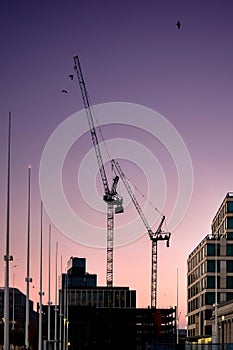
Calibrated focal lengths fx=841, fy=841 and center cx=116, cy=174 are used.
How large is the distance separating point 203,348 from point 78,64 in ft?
363

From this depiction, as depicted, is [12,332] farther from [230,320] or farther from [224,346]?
[224,346]

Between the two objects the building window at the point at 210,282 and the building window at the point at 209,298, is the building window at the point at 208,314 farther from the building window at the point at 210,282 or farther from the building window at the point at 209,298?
the building window at the point at 210,282

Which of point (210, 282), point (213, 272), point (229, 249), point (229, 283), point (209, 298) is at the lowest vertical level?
point (209, 298)

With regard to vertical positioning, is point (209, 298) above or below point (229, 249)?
below

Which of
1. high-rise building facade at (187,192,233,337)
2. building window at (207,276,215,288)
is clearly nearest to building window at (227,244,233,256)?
high-rise building facade at (187,192,233,337)

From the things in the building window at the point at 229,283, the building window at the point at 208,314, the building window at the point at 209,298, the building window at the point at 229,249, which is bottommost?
the building window at the point at 208,314

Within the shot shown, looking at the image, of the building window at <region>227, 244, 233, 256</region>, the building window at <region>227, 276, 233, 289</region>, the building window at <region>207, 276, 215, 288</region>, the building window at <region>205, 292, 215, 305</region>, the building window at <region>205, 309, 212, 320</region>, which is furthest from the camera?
the building window at <region>227, 244, 233, 256</region>

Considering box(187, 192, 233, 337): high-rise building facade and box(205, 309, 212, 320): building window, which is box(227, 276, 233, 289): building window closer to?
box(187, 192, 233, 337): high-rise building facade

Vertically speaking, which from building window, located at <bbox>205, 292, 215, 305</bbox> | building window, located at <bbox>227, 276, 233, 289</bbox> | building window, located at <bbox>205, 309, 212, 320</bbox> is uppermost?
building window, located at <bbox>227, 276, 233, 289</bbox>

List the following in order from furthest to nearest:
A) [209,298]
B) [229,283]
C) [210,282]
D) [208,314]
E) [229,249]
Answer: [229,249]
[229,283]
[210,282]
[209,298]
[208,314]

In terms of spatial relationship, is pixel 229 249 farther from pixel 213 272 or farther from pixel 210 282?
pixel 210 282

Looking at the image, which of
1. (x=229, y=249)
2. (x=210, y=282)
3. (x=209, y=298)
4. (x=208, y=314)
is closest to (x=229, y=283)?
(x=210, y=282)

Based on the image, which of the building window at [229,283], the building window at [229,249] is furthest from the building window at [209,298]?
the building window at [229,249]

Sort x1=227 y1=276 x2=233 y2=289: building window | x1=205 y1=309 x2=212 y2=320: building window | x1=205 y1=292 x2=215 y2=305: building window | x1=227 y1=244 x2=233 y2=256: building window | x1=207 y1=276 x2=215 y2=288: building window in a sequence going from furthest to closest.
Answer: x1=227 y1=244 x2=233 y2=256: building window
x1=227 y1=276 x2=233 y2=289: building window
x1=207 y1=276 x2=215 y2=288: building window
x1=205 y1=292 x2=215 y2=305: building window
x1=205 y1=309 x2=212 y2=320: building window
